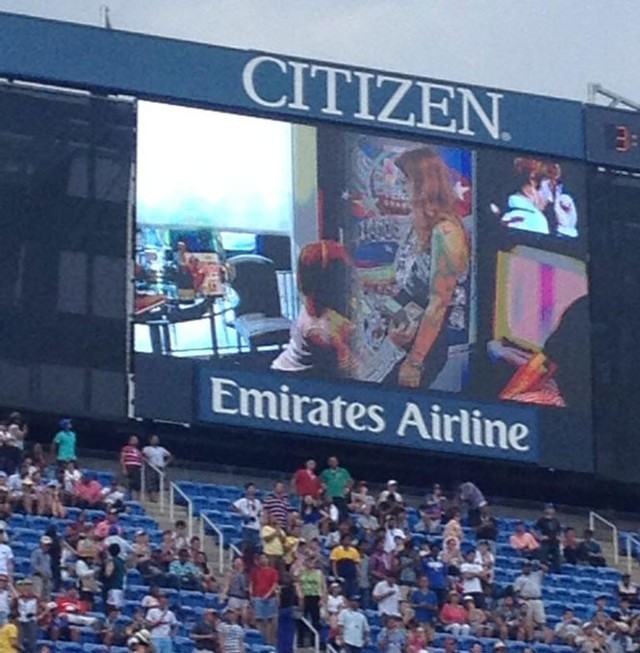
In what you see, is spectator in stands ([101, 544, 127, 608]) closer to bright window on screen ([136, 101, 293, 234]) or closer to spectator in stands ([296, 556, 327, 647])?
spectator in stands ([296, 556, 327, 647])

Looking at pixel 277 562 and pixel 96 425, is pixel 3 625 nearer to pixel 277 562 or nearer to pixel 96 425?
pixel 277 562

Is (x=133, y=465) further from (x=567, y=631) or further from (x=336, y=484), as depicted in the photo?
(x=567, y=631)

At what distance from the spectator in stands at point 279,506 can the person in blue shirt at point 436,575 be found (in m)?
1.38

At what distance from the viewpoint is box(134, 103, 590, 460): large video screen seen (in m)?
29.1

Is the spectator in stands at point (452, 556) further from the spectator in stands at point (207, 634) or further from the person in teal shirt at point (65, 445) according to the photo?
the spectator in stands at point (207, 634)

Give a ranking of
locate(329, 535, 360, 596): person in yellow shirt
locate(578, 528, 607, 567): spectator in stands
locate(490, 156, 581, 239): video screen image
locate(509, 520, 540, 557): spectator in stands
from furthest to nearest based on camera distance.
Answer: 1. locate(490, 156, 581, 239): video screen image
2. locate(578, 528, 607, 567): spectator in stands
3. locate(509, 520, 540, 557): spectator in stands
4. locate(329, 535, 360, 596): person in yellow shirt

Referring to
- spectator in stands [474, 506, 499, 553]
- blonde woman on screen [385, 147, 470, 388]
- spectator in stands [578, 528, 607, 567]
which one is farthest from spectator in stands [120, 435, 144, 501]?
spectator in stands [578, 528, 607, 567]

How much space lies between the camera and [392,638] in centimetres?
2506

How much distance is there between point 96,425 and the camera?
2878cm

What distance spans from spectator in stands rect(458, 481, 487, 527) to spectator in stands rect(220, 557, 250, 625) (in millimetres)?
5112

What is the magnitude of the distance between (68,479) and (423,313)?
17.1 ft

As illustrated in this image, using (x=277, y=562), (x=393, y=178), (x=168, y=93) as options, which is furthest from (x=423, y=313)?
(x=277, y=562)

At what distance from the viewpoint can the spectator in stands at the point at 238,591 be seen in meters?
24.7

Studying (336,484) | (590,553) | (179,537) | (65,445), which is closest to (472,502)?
(590,553)
